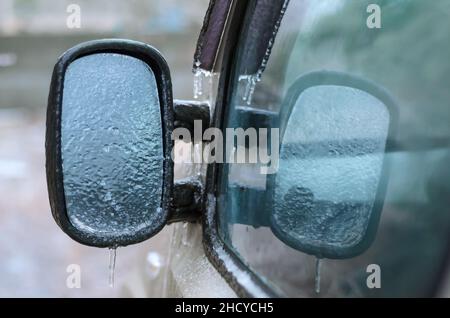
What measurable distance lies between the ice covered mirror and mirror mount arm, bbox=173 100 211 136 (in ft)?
0.60

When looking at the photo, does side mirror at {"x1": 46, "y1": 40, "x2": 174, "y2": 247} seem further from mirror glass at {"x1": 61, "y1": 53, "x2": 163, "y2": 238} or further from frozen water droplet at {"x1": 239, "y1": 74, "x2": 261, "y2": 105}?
frozen water droplet at {"x1": 239, "y1": 74, "x2": 261, "y2": 105}

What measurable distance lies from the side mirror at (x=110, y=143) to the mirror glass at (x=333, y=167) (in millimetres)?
270

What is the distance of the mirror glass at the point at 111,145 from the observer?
1.30 m

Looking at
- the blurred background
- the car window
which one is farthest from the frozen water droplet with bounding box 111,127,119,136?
the blurred background

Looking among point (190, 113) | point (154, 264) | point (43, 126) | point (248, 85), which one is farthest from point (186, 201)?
Result: point (43, 126)

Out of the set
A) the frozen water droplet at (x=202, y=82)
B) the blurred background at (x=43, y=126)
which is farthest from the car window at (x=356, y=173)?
the blurred background at (x=43, y=126)

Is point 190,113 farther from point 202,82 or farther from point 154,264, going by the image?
point 154,264

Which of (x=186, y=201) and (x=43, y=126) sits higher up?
(x=186, y=201)

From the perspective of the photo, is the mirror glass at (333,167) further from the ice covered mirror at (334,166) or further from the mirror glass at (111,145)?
the mirror glass at (111,145)

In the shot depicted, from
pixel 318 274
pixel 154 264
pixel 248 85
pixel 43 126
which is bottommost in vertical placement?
pixel 43 126

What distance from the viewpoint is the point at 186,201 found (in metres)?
1.49

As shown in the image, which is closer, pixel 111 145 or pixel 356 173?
pixel 111 145

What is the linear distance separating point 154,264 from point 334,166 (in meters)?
1.04
